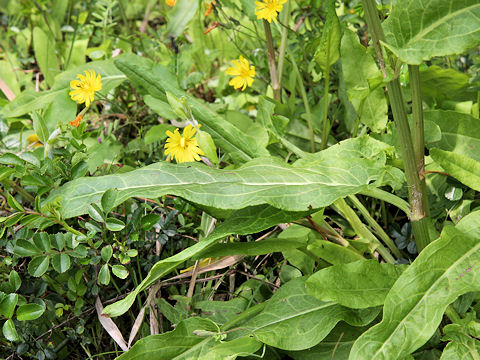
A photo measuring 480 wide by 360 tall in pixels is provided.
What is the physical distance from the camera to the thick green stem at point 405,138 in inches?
57.3

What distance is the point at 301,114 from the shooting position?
7.86ft

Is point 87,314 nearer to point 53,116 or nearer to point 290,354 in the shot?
point 290,354

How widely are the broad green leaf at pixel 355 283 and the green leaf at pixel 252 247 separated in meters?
0.18

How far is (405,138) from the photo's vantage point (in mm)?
1552

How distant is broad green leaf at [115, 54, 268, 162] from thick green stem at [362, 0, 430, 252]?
0.57 metres

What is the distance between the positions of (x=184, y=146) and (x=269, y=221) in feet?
1.67

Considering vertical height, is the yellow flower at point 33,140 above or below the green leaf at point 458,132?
below

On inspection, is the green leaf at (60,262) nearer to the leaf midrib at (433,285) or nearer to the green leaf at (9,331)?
the green leaf at (9,331)

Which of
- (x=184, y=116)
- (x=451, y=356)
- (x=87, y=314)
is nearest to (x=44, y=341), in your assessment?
(x=87, y=314)

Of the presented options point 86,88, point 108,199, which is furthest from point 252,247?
point 86,88

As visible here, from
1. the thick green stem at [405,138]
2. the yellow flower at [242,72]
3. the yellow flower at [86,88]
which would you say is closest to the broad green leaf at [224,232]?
the thick green stem at [405,138]

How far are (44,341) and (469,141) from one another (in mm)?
1659

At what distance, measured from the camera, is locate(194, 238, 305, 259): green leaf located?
1604 mm

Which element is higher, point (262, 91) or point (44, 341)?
point (262, 91)
